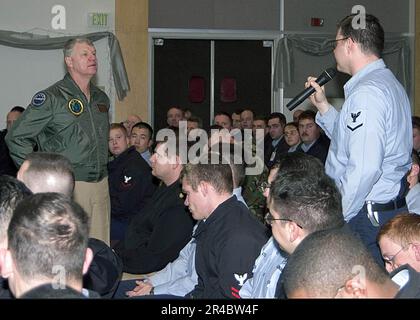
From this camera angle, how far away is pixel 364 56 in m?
2.98

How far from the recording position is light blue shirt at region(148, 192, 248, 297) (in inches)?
129

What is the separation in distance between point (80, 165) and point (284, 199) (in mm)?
2184

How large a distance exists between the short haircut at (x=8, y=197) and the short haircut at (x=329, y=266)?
810 millimetres

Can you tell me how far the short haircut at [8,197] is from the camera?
192 cm

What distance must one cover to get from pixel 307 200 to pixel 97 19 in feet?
21.1

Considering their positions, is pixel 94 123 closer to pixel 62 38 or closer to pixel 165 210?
pixel 165 210

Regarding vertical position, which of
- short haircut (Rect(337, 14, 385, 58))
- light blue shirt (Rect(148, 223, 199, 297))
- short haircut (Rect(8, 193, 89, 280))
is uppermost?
short haircut (Rect(337, 14, 385, 58))

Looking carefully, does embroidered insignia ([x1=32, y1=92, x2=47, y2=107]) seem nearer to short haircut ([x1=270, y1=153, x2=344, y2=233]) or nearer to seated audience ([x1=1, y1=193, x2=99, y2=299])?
short haircut ([x1=270, y1=153, x2=344, y2=233])

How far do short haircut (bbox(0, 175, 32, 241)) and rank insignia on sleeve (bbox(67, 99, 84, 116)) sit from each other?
1.97m

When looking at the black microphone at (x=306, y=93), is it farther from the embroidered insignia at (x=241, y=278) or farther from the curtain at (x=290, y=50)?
the curtain at (x=290, y=50)

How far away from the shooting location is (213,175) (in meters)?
2.95

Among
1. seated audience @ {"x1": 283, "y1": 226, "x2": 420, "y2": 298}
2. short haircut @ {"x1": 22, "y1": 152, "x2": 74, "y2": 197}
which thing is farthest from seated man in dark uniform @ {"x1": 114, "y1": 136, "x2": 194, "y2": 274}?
seated audience @ {"x1": 283, "y1": 226, "x2": 420, "y2": 298}

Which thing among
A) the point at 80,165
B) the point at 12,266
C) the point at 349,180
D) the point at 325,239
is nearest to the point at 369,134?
the point at 349,180

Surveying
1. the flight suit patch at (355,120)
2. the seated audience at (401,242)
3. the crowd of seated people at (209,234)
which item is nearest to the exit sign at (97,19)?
the crowd of seated people at (209,234)
